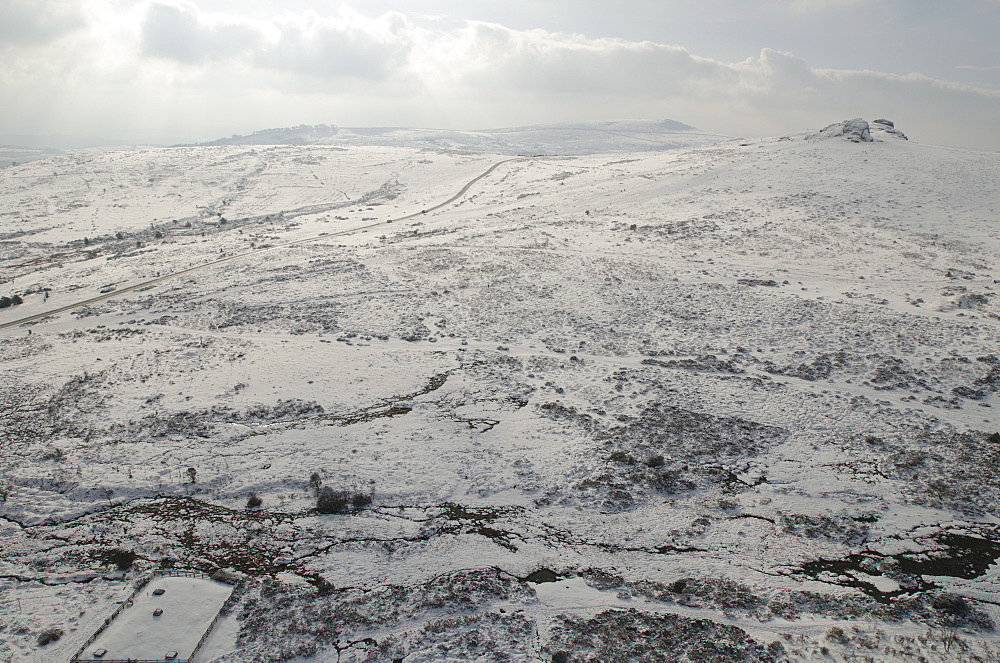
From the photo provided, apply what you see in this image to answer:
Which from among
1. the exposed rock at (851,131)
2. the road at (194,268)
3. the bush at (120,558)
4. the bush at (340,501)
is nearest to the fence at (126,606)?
the bush at (120,558)

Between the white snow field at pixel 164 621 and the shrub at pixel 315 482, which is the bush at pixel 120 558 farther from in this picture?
the shrub at pixel 315 482

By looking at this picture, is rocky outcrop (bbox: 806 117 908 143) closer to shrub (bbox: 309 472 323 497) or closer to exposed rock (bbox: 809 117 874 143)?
exposed rock (bbox: 809 117 874 143)

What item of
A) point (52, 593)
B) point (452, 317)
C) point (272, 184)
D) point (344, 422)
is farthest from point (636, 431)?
point (272, 184)

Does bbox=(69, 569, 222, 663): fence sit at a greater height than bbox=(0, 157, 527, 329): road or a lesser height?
lesser

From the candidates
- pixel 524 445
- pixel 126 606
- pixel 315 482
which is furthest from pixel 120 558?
pixel 524 445

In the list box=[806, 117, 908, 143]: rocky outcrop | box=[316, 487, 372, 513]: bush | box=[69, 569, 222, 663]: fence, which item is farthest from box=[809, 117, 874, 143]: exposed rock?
box=[69, 569, 222, 663]: fence

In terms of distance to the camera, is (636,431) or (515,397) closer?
(636,431)

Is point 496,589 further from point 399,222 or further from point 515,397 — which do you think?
point 399,222
